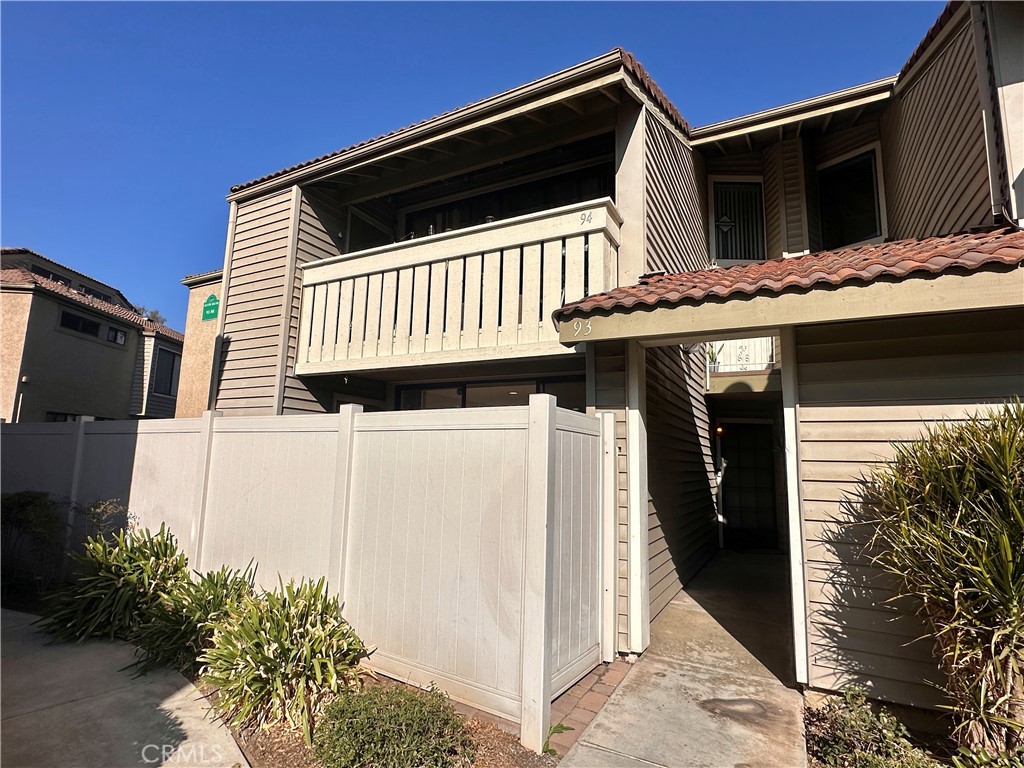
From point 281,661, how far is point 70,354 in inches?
717

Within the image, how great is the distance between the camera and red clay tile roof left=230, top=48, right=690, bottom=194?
5.47 metres

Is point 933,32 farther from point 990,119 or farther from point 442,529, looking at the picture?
point 442,529

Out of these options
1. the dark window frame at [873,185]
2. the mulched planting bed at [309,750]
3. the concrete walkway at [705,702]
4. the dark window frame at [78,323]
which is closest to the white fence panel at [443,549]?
the mulched planting bed at [309,750]

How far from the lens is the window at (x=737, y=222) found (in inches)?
388

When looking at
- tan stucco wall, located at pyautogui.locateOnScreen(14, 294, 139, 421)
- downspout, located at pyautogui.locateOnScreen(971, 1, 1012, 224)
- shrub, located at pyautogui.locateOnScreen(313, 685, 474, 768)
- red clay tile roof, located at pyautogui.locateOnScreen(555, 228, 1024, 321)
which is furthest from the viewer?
tan stucco wall, located at pyautogui.locateOnScreen(14, 294, 139, 421)

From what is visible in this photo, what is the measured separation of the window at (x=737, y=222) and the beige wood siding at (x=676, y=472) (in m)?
2.33

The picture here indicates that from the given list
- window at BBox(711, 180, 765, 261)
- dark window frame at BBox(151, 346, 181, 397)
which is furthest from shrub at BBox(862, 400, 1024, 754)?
dark window frame at BBox(151, 346, 181, 397)

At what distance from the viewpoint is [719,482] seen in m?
10.6

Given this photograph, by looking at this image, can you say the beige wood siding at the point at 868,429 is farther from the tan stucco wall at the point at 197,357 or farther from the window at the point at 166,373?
the window at the point at 166,373

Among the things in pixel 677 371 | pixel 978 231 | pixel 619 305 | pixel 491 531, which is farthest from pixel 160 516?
pixel 978 231

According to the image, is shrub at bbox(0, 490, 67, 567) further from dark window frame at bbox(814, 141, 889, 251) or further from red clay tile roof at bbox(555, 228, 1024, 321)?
dark window frame at bbox(814, 141, 889, 251)

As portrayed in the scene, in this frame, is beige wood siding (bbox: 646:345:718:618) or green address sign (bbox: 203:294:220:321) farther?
green address sign (bbox: 203:294:220:321)

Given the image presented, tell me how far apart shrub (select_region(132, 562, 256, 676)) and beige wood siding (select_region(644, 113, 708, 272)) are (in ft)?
18.0

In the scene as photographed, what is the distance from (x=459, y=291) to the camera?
6.12m
